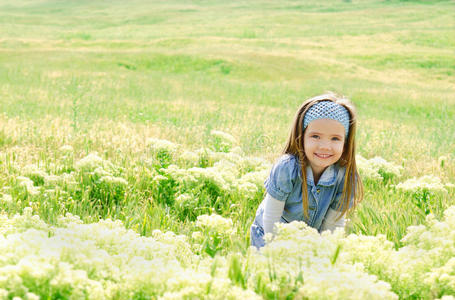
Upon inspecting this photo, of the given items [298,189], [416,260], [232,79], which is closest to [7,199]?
[298,189]

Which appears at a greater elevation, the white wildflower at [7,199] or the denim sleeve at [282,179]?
the denim sleeve at [282,179]

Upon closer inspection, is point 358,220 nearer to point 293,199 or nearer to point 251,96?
point 293,199

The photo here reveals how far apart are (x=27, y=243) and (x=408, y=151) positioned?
6665mm

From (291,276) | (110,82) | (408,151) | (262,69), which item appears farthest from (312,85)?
(291,276)

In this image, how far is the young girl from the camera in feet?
11.2

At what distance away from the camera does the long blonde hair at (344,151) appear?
3520 mm

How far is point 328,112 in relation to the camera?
3.42 metres

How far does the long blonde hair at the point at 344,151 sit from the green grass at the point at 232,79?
10.5 inches

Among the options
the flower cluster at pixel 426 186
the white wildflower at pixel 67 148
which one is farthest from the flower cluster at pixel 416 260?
the white wildflower at pixel 67 148

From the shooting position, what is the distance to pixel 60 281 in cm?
154

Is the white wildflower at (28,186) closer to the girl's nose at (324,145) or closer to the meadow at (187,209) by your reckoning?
the meadow at (187,209)

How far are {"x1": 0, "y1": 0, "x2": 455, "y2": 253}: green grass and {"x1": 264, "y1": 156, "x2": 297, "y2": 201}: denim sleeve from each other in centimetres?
44

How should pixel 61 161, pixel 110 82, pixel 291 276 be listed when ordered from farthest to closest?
pixel 110 82 < pixel 61 161 < pixel 291 276

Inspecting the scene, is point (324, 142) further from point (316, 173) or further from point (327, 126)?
point (316, 173)
